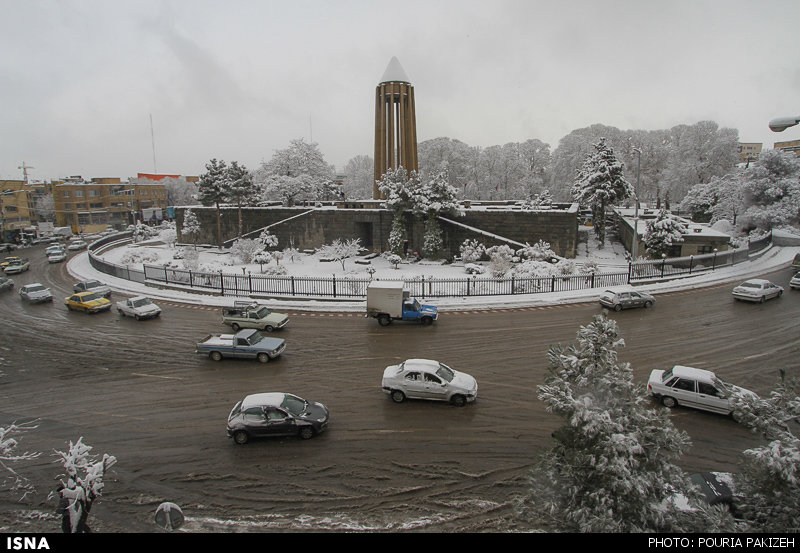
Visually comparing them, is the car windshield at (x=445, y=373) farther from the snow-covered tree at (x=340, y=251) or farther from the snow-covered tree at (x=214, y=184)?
the snow-covered tree at (x=214, y=184)

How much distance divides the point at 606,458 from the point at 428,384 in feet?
25.2

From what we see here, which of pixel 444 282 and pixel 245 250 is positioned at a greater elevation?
pixel 245 250

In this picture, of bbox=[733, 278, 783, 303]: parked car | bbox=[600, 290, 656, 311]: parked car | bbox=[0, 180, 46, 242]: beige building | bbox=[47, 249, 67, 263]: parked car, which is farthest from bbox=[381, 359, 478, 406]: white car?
bbox=[0, 180, 46, 242]: beige building

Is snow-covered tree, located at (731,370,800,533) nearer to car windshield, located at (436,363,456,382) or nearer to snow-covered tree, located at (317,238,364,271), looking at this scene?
car windshield, located at (436,363,456,382)

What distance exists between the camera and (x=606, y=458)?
6.09m

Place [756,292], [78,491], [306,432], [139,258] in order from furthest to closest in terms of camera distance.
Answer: [139,258]
[756,292]
[306,432]
[78,491]

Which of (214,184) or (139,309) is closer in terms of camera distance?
(139,309)

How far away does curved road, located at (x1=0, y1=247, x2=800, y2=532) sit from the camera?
32.0 ft

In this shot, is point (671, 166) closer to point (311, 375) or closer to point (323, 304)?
point (323, 304)

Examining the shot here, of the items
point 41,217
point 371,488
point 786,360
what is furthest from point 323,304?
point 41,217

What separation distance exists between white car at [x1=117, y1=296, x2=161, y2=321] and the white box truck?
430 inches

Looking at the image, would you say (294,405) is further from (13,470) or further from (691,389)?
(691,389)

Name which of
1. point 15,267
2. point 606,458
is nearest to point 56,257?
point 15,267

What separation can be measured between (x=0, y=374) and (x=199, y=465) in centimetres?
1099
